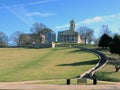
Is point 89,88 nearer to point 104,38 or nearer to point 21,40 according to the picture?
point 104,38

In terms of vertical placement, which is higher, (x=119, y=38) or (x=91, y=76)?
(x=119, y=38)

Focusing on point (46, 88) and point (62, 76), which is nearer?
point (46, 88)

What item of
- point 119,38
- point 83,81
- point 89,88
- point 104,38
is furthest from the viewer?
point 104,38

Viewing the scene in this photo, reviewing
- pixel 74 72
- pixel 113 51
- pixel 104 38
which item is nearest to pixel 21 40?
pixel 104 38

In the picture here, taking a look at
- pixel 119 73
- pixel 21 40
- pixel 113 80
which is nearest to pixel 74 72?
pixel 119 73

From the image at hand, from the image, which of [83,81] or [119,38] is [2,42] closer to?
[119,38]

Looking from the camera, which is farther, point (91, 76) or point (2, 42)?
point (2, 42)

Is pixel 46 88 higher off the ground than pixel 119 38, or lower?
lower

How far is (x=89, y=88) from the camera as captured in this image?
27.5 metres

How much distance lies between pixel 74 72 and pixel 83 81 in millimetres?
17636

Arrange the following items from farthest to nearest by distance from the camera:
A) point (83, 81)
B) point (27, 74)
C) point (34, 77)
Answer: point (27, 74) < point (34, 77) < point (83, 81)

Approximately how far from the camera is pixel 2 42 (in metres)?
200

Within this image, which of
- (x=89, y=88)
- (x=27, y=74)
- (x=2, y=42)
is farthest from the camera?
(x=2, y=42)

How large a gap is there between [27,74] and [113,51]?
27862 millimetres
